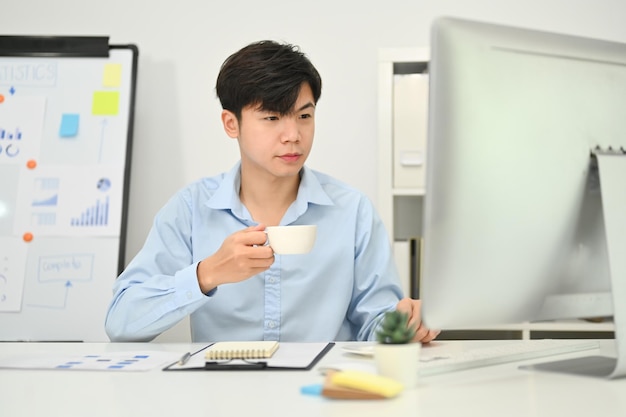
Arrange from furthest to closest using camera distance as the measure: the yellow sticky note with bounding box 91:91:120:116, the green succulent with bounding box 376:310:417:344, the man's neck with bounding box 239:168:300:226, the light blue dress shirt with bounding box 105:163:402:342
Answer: the yellow sticky note with bounding box 91:91:120:116
the man's neck with bounding box 239:168:300:226
the light blue dress shirt with bounding box 105:163:402:342
the green succulent with bounding box 376:310:417:344

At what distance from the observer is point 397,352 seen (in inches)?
36.3

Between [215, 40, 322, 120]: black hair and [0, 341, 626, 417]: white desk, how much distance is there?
0.81m

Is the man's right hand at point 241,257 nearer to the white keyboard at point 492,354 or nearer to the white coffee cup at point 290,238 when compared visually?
the white coffee cup at point 290,238

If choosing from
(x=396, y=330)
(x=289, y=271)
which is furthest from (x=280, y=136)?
(x=396, y=330)

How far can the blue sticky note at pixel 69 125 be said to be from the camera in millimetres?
2699

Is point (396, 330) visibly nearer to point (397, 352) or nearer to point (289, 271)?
point (397, 352)

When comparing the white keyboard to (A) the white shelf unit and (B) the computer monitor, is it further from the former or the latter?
(A) the white shelf unit

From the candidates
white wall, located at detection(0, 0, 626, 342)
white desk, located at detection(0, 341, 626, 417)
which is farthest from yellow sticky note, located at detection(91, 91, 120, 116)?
white desk, located at detection(0, 341, 626, 417)

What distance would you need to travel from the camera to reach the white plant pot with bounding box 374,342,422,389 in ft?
3.03

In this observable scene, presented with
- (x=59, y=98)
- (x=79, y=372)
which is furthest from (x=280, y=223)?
(x=59, y=98)

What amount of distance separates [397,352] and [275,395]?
0.17m

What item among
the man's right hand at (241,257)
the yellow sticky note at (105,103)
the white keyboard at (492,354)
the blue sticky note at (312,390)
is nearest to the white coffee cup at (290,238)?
the man's right hand at (241,257)

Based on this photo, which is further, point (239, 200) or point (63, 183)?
point (63, 183)

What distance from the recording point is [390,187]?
2.53m
